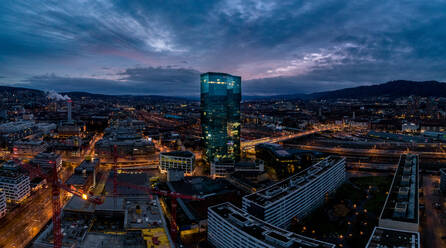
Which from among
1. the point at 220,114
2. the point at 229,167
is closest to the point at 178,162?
the point at 229,167

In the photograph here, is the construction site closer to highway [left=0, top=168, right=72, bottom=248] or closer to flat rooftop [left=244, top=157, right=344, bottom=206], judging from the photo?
highway [left=0, top=168, right=72, bottom=248]

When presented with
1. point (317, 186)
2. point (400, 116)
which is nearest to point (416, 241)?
point (317, 186)

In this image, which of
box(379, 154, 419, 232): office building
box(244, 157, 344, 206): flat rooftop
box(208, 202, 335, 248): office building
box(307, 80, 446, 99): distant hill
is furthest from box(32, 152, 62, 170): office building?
box(307, 80, 446, 99): distant hill

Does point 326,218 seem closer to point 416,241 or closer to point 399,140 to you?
point 416,241

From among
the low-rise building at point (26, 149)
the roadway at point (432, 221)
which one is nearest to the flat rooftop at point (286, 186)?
the roadway at point (432, 221)

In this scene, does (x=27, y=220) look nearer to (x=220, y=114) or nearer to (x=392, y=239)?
(x=220, y=114)

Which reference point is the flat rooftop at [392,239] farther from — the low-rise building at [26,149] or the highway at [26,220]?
the low-rise building at [26,149]

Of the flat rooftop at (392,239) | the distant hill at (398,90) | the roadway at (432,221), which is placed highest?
the distant hill at (398,90)
